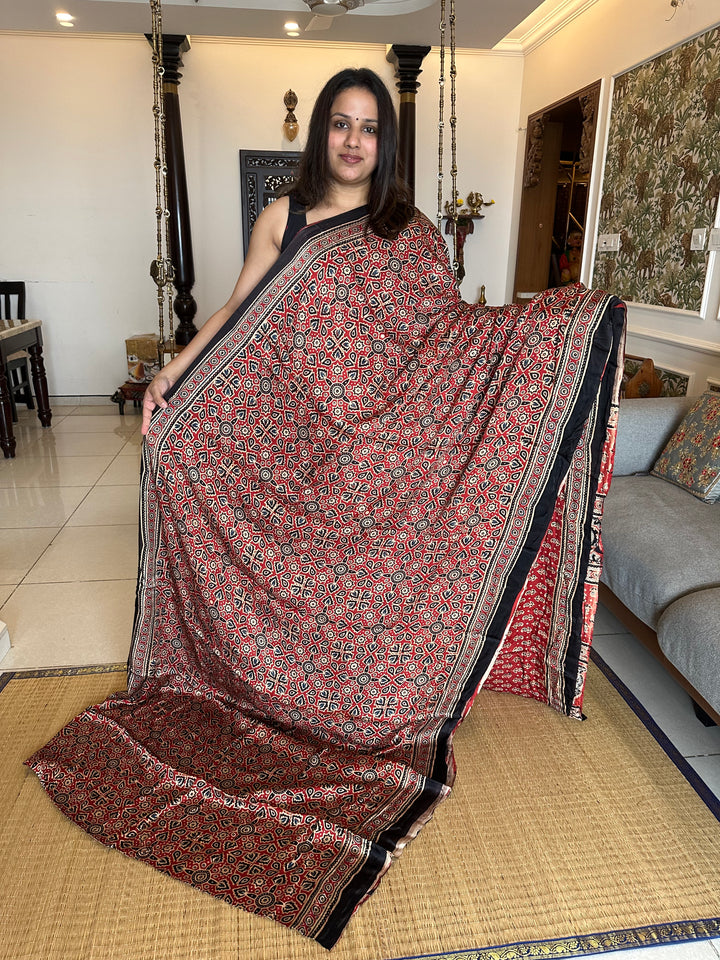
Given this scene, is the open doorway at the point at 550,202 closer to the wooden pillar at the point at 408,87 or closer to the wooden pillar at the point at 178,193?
the wooden pillar at the point at 408,87

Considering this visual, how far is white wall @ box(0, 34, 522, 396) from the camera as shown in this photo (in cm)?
499

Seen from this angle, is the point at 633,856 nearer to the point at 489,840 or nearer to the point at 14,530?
the point at 489,840

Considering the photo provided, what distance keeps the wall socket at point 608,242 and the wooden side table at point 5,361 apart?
351 centimetres

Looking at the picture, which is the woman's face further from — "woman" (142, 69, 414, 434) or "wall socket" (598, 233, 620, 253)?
"wall socket" (598, 233, 620, 253)

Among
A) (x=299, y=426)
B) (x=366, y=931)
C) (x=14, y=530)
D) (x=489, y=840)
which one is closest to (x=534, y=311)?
(x=299, y=426)

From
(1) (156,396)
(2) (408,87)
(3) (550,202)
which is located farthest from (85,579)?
(3) (550,202)

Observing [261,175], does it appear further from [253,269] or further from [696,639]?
[696,639]

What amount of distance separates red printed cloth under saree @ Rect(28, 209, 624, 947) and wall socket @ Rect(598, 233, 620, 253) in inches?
94.0

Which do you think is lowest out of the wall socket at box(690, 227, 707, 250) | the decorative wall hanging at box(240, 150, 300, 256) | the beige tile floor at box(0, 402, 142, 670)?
the beige tile floor at box(0, 402, 142, 670)

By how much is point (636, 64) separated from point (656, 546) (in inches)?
112

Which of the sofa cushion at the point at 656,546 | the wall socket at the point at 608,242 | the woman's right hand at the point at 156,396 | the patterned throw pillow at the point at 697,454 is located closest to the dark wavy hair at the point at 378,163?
the woman's right hand at the point at 156,396

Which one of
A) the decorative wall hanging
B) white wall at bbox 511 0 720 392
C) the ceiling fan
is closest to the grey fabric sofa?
white wall at bbox 511 0 720 392

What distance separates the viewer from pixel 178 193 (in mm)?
4863

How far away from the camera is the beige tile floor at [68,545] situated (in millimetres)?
2232
